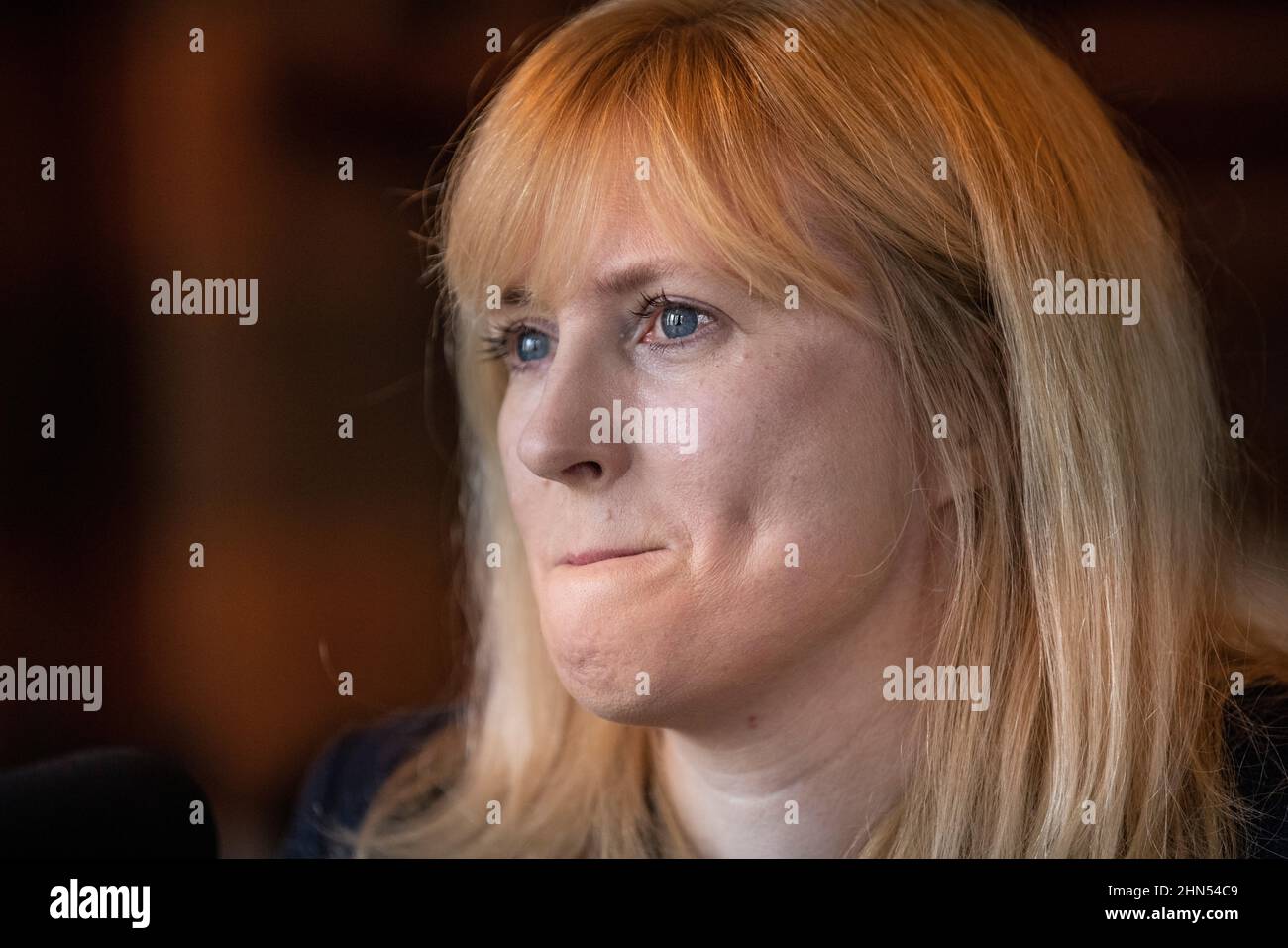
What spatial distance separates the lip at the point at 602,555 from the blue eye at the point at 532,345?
189 mm

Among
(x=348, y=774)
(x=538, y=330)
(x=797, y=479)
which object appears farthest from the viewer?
(x=348, y=774)

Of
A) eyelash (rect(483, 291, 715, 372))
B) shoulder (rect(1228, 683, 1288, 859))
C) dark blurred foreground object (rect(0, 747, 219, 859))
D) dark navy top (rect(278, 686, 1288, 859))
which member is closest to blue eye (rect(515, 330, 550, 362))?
eyelash (rect(483, 291, 715, 372))

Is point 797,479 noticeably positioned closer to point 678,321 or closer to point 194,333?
point 678,321

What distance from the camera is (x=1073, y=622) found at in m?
0.96

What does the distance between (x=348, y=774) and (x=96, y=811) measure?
0.25 metres

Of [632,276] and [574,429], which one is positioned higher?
[632,276]

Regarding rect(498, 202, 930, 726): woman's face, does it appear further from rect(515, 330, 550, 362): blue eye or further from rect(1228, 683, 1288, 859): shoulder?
rect(1228, 683, 1288, 859): shoulder

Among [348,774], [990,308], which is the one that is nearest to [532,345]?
[990,308]

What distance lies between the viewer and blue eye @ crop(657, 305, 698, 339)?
3.13 feet

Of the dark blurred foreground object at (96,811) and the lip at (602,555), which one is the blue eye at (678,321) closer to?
the lip at (602,555)

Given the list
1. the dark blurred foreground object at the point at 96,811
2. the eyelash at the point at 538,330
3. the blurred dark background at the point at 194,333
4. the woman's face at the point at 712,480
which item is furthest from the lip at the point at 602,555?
the dark blurred foreground object at the point at 96,811

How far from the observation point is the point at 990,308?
96 cm
